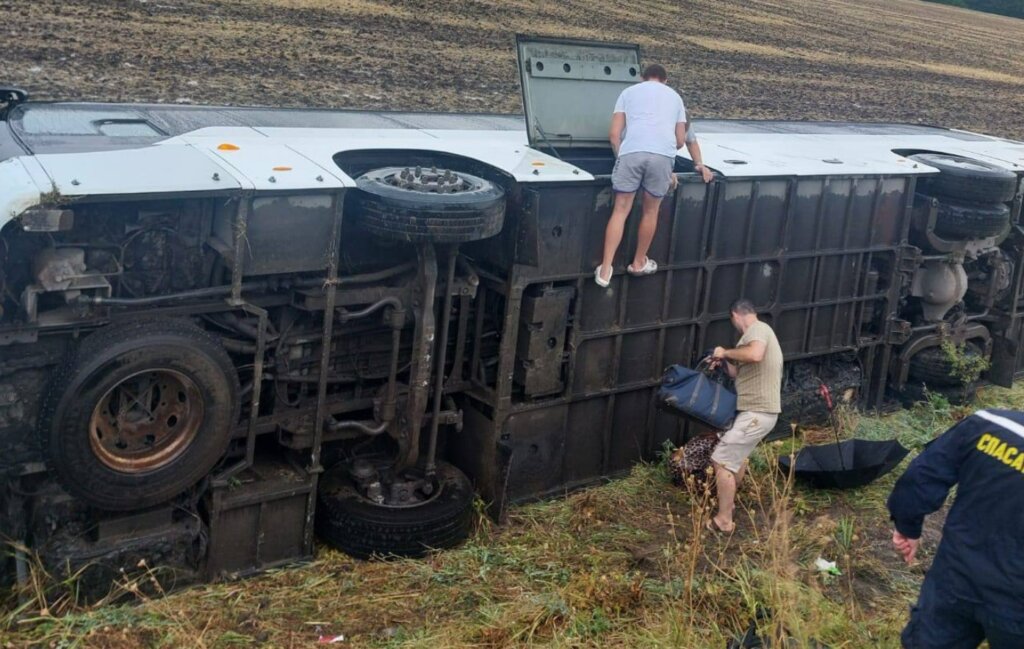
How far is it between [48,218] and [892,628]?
460cm

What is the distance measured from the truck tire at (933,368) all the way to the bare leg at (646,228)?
371 centimetres

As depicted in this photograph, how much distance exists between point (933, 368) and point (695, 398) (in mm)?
3691

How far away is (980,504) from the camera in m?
4.07

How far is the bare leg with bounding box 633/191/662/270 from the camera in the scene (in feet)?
22.7

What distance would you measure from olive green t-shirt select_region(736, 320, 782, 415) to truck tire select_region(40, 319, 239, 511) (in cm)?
325

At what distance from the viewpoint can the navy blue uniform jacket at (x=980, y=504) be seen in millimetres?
3969

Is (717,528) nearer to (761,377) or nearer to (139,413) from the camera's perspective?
(761,377)

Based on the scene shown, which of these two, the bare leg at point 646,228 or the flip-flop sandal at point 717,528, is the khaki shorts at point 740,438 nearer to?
the flip-flop sandal at point 717,528

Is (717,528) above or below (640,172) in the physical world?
below

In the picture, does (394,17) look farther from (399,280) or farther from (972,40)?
(972,40)

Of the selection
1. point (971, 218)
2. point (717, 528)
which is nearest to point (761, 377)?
point (717, 528)

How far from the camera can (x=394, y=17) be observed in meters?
20.4

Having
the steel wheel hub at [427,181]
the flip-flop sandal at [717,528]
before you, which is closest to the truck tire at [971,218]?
the flip-flop sandal at [717,528]

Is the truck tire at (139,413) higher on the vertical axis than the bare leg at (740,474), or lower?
higher
